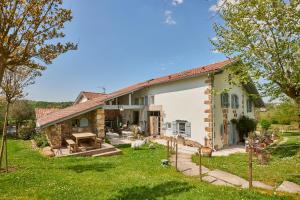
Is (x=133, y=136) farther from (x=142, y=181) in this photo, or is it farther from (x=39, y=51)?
(x=39, y=51)

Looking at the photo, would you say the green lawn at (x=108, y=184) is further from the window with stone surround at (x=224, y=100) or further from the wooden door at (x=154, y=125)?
the wooden door at (x=154, y=125)

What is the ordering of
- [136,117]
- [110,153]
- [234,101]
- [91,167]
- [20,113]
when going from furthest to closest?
[20,113] < [136,117] < [234,101] < [110,153] < [91,167]

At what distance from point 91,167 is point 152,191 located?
4882mm

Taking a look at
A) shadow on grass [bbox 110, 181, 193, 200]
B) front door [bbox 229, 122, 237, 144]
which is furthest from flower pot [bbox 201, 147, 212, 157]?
shadow on grass [bbox 110, 181, 193, 200]

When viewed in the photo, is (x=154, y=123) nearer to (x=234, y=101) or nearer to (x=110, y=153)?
(x=234, y=101)

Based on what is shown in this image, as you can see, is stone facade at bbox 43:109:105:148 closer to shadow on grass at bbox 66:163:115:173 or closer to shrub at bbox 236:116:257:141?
shadow on grass at bbox 66:163:115:173

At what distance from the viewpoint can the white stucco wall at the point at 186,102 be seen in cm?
1767

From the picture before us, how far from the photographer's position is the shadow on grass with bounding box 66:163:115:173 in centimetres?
1067

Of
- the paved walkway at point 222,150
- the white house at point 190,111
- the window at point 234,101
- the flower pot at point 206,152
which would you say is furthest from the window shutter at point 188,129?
the window at point 234,101

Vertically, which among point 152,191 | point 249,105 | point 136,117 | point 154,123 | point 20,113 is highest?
point 249,105

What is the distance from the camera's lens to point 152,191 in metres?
7.38

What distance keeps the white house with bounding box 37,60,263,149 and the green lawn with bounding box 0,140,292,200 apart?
23.4 feet

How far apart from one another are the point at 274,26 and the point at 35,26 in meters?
10.4

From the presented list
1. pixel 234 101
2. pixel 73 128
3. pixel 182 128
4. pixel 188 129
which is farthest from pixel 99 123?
pixel 234 101
